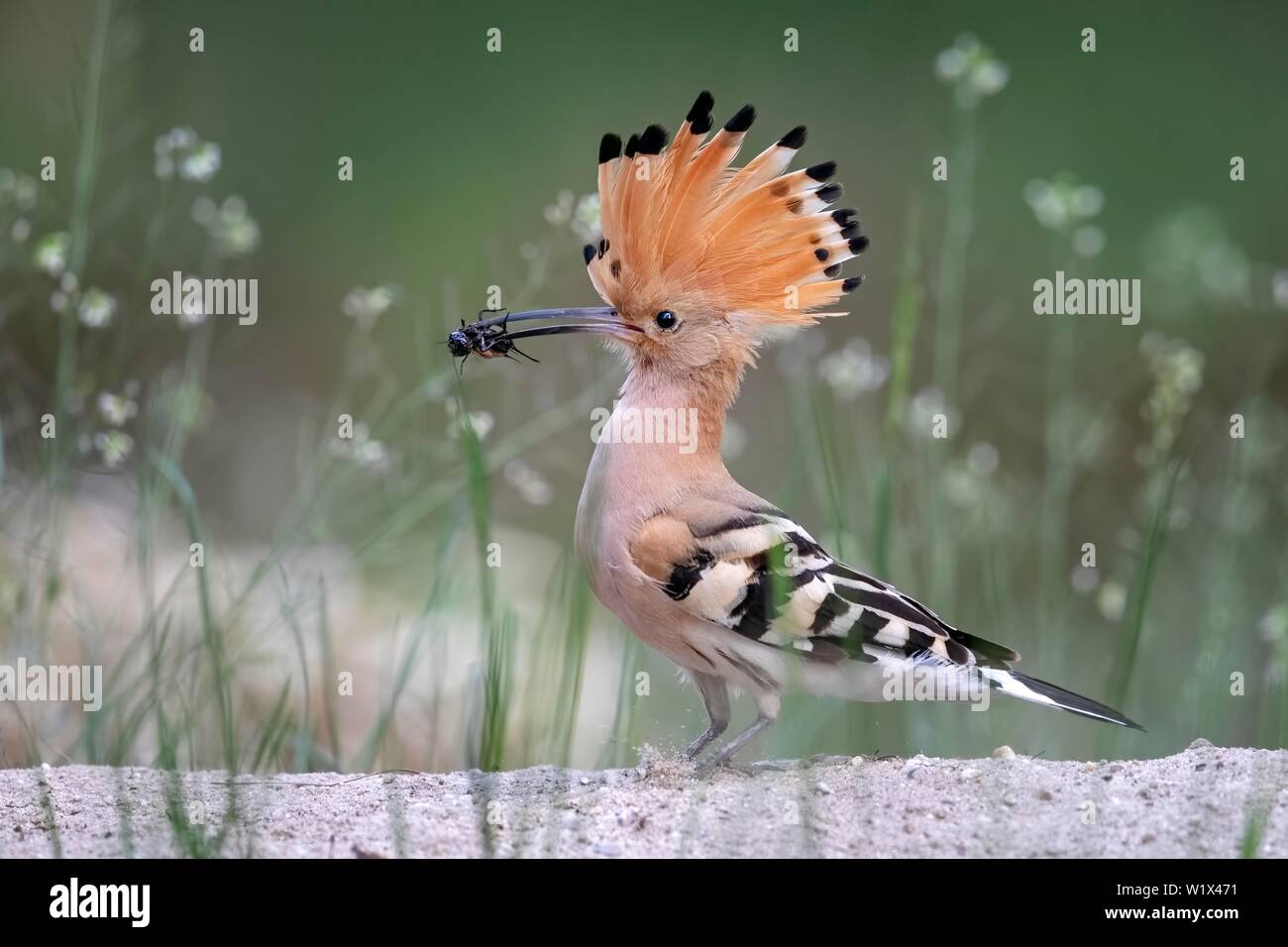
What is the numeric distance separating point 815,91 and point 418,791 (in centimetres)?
447

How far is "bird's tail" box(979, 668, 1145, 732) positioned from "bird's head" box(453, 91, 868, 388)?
0.75 meters

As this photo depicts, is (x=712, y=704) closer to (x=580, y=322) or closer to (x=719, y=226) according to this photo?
(x=580, y=322)

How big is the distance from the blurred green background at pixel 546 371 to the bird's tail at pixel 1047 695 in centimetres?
33

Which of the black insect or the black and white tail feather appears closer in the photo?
the black and white tail feather

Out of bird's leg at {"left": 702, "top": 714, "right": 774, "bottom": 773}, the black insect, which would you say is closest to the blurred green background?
the black insect

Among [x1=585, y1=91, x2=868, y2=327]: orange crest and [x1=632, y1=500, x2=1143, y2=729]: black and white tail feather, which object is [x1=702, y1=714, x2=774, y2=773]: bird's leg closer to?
[x1=632, y1=500, x2=1143, y2=729]: black and white tail feather

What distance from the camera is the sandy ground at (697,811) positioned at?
2.12 meters

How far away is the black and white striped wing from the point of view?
2.57 metres

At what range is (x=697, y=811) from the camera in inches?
89.9
